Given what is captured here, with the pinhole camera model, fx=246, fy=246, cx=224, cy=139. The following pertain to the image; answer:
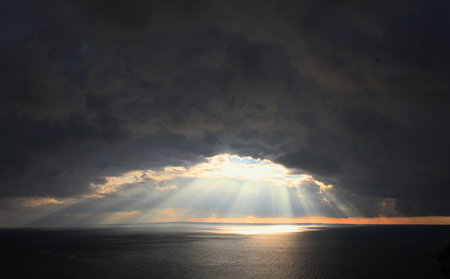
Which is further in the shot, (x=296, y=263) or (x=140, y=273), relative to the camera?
(x=296, y=263)

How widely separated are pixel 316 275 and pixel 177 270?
3798cm

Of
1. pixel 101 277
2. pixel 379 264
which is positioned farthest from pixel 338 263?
pixel 101 277

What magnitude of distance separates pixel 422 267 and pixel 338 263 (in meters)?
22.7

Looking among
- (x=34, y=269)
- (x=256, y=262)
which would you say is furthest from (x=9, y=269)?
(x=256, y=262)

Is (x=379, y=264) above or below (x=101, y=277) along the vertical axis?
below

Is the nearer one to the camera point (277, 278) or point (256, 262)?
point (277, 278)

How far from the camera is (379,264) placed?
78312mm

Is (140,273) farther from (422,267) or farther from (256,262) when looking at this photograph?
(422,267)

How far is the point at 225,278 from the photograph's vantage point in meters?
61.4

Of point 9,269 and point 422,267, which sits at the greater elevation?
point 9,269

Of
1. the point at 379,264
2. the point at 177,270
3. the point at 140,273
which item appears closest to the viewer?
the point at 140,273

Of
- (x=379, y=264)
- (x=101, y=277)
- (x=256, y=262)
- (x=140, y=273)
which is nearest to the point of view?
(x=101, y=277)

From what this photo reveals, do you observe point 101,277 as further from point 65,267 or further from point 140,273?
point 65,267

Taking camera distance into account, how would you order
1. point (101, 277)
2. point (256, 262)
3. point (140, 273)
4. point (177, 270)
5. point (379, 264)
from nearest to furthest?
point (101, 277) < point (140, 273) < point (177, 270) < point (379, 264) < point (256, 262)
